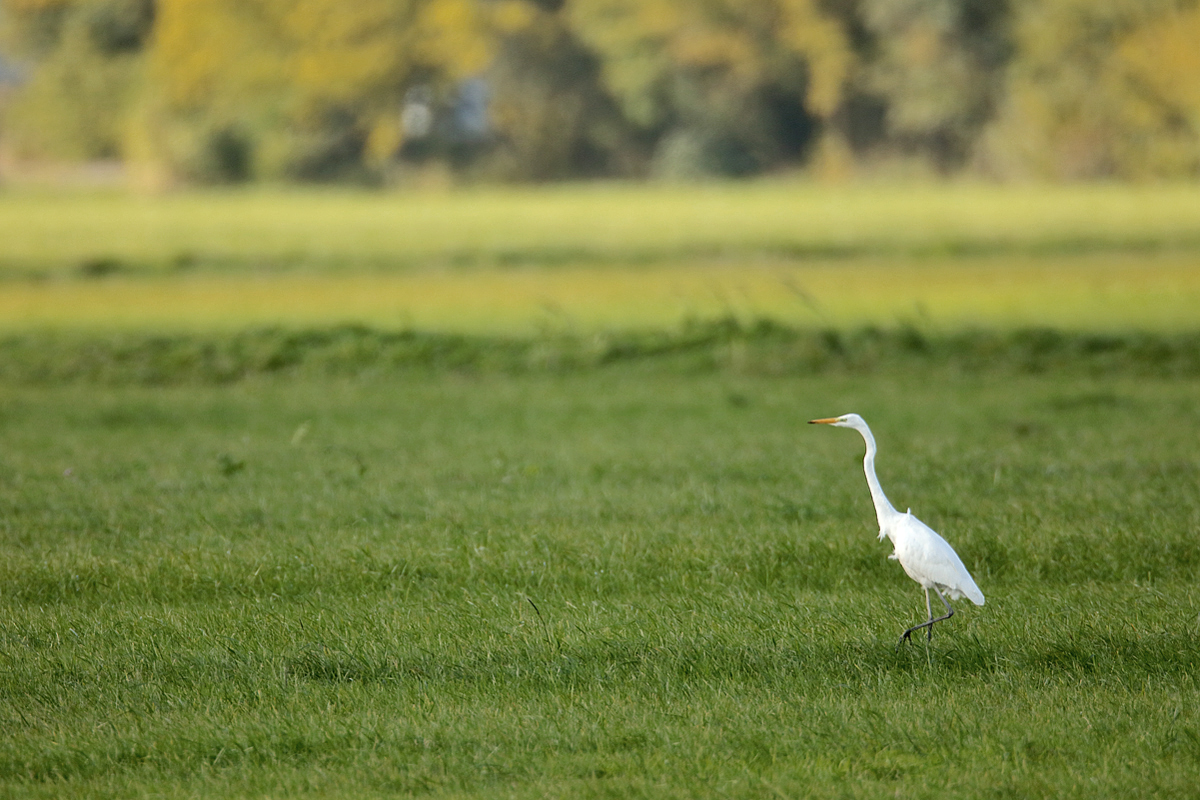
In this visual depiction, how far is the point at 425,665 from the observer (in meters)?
6.40

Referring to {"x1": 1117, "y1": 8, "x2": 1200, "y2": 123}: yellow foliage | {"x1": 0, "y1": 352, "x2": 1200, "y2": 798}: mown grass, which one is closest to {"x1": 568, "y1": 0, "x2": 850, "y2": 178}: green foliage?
{"x1": 1117, "y1": 8, "x2": 1200, "y2": 123}: yellow foliage

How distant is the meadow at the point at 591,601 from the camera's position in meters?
5.35

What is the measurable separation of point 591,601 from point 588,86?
47.3m

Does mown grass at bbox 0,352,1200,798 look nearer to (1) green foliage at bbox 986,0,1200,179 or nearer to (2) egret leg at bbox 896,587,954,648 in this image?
(2) egret leg at bbox 896,587,954,648

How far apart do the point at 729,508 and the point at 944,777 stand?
15.1 ft

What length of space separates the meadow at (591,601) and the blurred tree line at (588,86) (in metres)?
35.4

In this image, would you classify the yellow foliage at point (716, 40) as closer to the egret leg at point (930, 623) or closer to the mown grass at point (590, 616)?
the mown grass at point (590, 616)

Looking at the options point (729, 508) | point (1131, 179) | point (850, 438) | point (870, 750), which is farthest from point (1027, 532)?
point (1131, 179)

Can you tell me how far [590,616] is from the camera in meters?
7.13

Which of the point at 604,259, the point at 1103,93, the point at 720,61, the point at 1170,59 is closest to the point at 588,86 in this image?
the point at 720,61

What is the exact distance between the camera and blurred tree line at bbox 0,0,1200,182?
49.2 metres

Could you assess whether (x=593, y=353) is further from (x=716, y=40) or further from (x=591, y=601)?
(x=716, y=40)

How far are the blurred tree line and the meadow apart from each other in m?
35.4

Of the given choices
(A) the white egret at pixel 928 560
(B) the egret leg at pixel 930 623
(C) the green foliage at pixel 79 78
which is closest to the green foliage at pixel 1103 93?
(C) the green foliage at pixel 79 78
